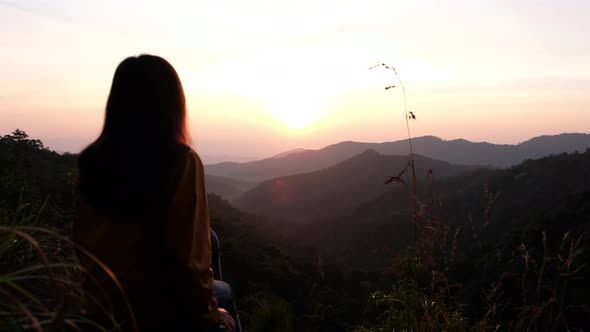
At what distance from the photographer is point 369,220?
4903 centimetres

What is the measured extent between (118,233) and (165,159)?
0.84 ft

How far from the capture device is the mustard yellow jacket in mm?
1387

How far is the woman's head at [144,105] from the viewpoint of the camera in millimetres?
1521

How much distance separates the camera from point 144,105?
1.56 metres

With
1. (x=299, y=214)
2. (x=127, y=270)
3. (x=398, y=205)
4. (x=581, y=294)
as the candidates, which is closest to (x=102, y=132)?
(x=127, y=270)

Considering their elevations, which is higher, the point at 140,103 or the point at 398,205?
the point at 140,103

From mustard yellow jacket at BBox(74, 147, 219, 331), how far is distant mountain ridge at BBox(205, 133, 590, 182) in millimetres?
105657

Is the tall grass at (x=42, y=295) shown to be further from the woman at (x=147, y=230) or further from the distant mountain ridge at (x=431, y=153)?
the distant mountain ridge at (x=431, y=153)

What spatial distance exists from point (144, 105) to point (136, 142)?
143mm

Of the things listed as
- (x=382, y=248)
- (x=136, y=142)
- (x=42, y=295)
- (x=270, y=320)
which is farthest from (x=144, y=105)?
(x=270, y=320)

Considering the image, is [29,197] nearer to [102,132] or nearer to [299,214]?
[102,132]

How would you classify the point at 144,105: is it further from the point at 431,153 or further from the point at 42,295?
the point at 431,153

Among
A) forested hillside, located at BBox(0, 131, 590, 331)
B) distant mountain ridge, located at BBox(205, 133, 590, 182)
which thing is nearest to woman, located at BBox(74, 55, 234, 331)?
forested hillside, located at BBox(0, 131, 590, 331)

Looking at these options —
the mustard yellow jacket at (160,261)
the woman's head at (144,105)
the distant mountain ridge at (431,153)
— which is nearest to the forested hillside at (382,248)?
the mustard yellow jacket at (160,261)
